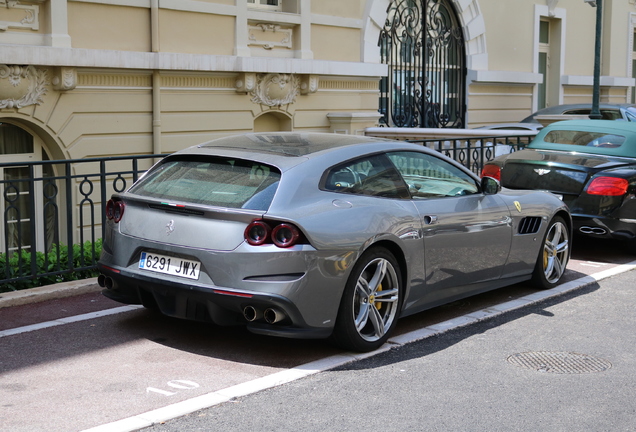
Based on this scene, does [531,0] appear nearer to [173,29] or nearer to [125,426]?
[173,29]

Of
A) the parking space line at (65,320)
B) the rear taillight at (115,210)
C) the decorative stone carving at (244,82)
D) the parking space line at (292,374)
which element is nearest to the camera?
the parking space line at (292,374)

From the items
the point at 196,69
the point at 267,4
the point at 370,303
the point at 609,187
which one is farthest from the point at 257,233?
the point at 267,4

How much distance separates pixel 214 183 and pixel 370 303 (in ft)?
4.46

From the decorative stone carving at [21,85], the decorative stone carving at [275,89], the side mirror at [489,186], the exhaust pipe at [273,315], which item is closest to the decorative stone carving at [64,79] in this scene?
the decorative stone carving at [21,85]

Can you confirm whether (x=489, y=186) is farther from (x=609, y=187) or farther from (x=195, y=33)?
(x=195, y=33)

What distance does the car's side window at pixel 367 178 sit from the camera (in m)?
6.34

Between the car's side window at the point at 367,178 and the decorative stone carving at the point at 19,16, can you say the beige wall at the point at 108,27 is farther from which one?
the car's side window at the point at 367,178

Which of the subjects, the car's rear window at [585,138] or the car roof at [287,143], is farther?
the car's rear window at [585,138]

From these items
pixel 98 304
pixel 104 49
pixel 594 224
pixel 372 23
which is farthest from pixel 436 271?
pixel 372 23

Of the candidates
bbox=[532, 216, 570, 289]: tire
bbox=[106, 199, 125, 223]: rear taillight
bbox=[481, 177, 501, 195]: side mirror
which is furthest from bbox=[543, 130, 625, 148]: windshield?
bbox=[106, 199, 125, 223]: rear taillight

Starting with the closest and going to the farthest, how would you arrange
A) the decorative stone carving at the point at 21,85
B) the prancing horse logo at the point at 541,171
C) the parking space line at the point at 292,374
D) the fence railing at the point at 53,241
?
1. the parking space line at the point at 292,374
2. the fence railing at the point at 53,241
3. the prancing horse logo at the point at 541,171
4. the decorative stone carving at the point at 21,85

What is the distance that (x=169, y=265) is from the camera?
603cm

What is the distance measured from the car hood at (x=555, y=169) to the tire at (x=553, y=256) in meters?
1.34

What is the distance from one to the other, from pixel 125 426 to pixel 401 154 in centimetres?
327
